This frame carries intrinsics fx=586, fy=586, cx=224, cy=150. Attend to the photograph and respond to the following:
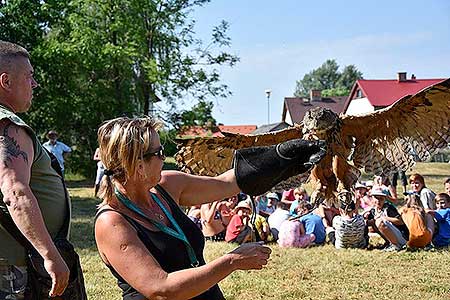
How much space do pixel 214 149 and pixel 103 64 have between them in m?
19.9

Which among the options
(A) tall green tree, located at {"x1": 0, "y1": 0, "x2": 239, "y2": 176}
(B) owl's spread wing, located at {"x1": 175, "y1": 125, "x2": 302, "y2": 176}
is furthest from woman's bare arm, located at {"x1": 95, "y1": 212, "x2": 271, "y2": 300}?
(A) tall green tree, located at {"x1": 0, "y1": 0, "x2": 239, "y2": 176}

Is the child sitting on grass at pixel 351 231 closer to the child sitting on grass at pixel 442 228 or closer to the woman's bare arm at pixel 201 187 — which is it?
the child sitting on grass at pixel 442 228

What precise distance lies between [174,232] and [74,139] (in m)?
23.0

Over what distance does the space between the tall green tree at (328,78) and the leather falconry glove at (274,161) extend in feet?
317

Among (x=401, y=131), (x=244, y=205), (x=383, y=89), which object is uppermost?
(x=383, y=89)

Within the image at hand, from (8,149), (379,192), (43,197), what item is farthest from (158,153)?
(379,192)

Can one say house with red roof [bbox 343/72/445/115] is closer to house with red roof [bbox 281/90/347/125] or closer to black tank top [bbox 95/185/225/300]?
house with red roof [bbox 281/90/347/125]

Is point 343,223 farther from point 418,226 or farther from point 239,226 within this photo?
point 239,226

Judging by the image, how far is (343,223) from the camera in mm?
8242

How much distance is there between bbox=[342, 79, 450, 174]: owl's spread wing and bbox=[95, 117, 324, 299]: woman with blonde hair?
2294 millimetres

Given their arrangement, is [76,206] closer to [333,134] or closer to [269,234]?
[269,234]

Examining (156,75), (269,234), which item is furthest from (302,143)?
(156,75)

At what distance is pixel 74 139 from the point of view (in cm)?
2447

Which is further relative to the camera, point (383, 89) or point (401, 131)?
point (383, 89)
